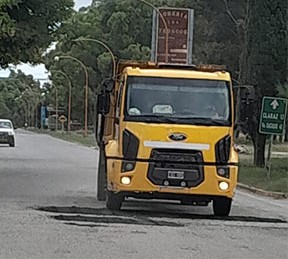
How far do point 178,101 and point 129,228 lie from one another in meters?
3.07

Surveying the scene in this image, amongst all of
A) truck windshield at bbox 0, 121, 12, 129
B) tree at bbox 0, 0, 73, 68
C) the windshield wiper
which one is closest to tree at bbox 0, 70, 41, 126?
truck windshield at bbox 0, 121, 12, 129

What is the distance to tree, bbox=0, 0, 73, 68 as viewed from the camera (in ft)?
96.3

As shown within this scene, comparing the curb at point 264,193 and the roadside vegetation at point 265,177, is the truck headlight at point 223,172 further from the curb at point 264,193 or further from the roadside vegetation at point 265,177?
the roadside vegetation at point 265,177

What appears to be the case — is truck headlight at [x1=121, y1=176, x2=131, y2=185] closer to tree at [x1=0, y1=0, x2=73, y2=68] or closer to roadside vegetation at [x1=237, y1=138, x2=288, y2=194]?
roadside vegetation at [x1=237, y1=138, x2=288, y2=194]

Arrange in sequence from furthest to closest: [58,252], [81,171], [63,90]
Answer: [63,90] < [81,171] < [58,252]

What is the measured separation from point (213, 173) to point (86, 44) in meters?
75.8

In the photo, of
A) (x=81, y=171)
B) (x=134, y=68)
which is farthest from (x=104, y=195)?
(x=81, y=171)

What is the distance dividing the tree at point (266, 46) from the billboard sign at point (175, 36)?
34.1 feet

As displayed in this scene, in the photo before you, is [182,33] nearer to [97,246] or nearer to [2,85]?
[97,246]

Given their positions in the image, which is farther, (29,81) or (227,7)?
(29,81)

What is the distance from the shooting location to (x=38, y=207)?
59.6ft

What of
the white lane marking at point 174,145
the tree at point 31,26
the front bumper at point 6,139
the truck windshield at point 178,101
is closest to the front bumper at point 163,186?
the white lane marking at point 174,145

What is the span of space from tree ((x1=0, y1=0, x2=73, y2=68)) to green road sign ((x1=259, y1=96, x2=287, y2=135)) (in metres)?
7.66

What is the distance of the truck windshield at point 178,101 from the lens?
1680 centimetres
